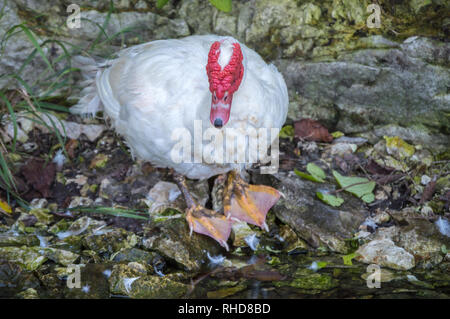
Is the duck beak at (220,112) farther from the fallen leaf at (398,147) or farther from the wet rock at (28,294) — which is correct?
the fallen leaf at (398,147)

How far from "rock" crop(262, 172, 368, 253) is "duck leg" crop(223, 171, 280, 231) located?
74 millimetres

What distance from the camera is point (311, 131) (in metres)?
3.92

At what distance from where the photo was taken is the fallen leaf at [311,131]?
3.90 m

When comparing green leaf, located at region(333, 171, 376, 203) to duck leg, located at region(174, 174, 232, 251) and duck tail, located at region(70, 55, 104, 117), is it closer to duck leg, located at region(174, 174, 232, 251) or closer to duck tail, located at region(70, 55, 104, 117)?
duck leg, located at region(174, 174, 232, 251)

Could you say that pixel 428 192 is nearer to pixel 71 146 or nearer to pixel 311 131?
pixel 311 131

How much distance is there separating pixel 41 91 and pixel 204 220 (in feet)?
6.18

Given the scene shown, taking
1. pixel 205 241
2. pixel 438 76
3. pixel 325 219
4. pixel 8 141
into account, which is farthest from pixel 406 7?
pixel 8 141

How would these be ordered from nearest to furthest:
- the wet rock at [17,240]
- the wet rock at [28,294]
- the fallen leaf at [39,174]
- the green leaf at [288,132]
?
the wet rock at [28,294] < the wet rock at [17,240] < the fallen leaf at [39,174] < the green leaf at [288,132]

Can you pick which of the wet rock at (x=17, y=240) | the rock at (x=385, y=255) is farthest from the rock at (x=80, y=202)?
the rock at (x=385, y=255)

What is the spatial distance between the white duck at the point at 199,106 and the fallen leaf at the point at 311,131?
71 cm

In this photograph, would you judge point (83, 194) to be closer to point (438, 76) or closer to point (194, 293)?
point (194, 293)

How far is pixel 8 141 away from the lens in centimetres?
381

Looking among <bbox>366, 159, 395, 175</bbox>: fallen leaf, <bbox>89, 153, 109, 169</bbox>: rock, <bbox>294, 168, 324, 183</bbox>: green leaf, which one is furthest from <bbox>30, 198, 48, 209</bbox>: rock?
<bbox>366, 159, 395, 175</bbox>: fallen leaf

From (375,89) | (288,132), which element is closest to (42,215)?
(288,132)
